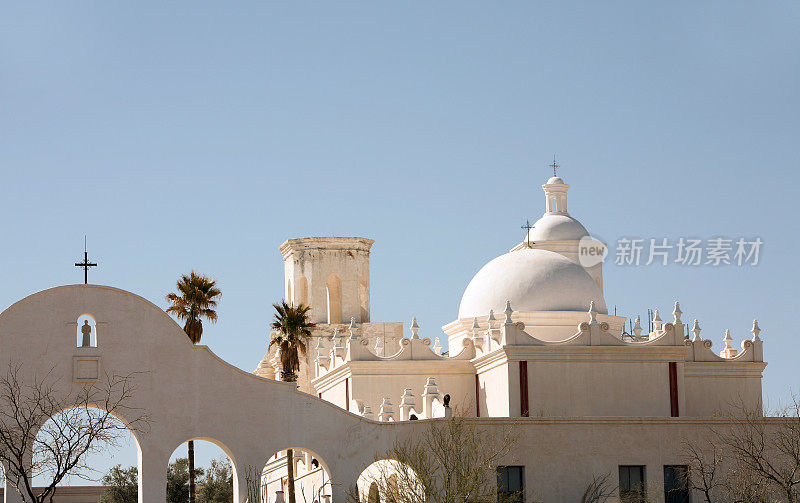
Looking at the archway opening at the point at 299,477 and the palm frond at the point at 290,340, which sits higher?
the palm frond at the point at 290,340

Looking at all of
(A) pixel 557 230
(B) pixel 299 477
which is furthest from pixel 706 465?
(A) pixel 557 230

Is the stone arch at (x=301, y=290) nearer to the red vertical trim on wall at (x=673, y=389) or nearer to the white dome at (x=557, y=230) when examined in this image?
the white dome at (x=557, y=230)

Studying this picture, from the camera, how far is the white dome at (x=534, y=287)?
163ft

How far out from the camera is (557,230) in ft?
194

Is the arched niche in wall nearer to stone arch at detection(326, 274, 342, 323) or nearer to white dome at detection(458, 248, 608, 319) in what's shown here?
stone arch at detection(326, 274, 342, 323)

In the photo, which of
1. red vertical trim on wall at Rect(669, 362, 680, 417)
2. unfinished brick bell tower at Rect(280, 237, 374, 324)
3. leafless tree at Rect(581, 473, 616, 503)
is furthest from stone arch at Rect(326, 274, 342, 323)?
leafless tree at Rect(581, 473, 616, 503)

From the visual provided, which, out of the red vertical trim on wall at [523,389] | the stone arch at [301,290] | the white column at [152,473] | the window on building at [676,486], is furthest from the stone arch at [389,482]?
the stone arch at [301,290]

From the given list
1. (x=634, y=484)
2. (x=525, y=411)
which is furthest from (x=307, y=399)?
(x=634, y=484)

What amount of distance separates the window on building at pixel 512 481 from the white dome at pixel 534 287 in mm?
9107

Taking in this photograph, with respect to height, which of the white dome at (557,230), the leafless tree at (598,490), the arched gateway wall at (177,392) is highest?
the white dome at (557,230)

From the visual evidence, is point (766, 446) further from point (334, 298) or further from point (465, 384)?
point (334, 298)

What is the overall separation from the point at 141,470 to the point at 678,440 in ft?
56.3

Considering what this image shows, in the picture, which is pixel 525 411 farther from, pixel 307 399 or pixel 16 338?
pixel 16 338

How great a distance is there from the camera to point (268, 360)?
66.6 m
